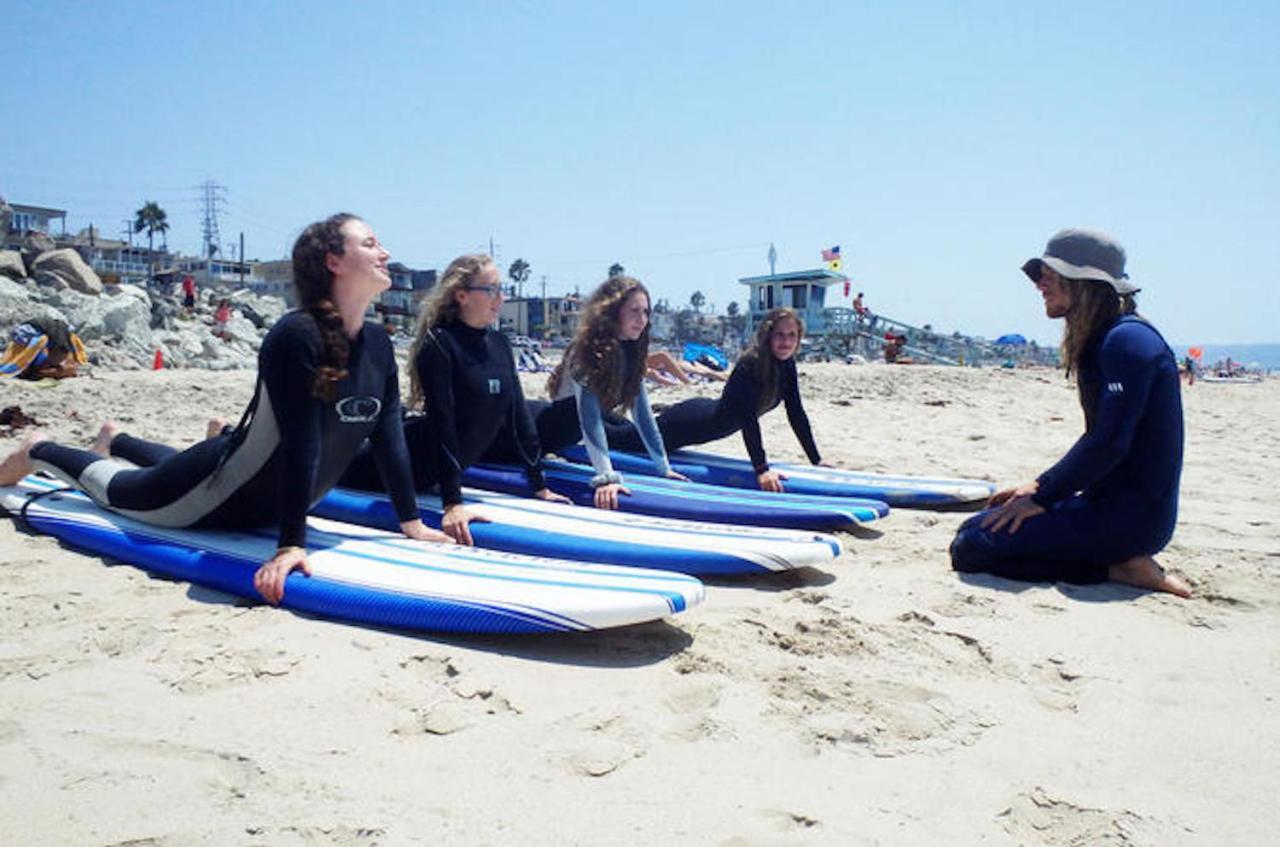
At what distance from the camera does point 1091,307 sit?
365 centimetres

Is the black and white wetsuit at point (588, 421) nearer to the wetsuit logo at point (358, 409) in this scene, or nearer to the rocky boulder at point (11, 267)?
the wetsuit logo at point (358, 409)

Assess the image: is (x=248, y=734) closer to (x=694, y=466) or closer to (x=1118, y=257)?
(x=1118, y=257)

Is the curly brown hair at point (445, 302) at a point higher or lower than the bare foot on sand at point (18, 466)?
higher

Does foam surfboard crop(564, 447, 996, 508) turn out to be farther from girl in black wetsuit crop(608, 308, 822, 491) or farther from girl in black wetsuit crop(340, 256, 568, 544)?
girl in black wetsuit crop(340, 256, 568, 544)

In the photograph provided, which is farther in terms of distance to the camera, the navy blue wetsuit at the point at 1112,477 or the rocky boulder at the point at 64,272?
the rocky boulder at the point at 64,272

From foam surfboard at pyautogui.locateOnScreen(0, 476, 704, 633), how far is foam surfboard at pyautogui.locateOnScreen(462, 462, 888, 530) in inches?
53.5

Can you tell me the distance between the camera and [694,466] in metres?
6.12

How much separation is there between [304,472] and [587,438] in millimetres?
2146

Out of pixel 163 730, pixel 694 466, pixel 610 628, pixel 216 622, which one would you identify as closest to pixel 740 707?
pixel 610 628

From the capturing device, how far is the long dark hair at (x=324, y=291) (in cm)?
320

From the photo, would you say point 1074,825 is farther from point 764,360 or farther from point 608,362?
point 764,360

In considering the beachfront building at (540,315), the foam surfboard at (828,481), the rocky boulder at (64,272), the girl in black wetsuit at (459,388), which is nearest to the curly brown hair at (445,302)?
the girl in black wetsuit at (459,388)

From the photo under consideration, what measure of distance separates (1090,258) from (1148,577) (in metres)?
1.32

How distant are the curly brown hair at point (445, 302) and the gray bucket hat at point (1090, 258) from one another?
2.68 m
